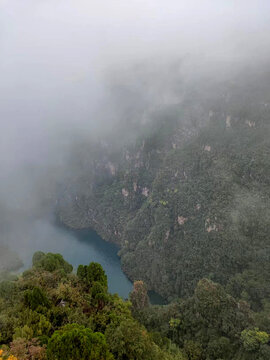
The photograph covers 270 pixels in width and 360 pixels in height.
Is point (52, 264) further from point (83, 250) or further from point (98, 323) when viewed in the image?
point (83, 250)

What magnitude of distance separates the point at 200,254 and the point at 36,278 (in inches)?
2235

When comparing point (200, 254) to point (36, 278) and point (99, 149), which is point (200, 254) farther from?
point (99, 149)

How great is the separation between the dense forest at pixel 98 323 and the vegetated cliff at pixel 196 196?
18322 mm

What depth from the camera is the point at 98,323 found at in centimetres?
1752

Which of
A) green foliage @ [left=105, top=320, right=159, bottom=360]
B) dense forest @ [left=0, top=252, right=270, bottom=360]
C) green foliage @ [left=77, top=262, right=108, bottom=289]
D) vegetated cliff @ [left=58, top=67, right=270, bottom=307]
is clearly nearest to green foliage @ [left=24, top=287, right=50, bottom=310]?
dense forest @ [left=0, top=252, right=270, bottom=360]

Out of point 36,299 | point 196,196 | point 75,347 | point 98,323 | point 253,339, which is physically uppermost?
point 196,196

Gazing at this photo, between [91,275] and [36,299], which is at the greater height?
[91,275]

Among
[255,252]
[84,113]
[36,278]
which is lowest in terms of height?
[36,278]

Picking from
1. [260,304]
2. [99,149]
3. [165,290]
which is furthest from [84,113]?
[260,304]

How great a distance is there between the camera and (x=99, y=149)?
5778 inches

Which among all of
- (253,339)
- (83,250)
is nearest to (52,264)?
(253,339)

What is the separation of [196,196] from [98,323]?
66.6 metres

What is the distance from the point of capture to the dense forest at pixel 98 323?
43.0 feet

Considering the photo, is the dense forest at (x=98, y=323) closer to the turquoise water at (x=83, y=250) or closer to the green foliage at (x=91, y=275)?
the green foliage at (x=91, y=275)
